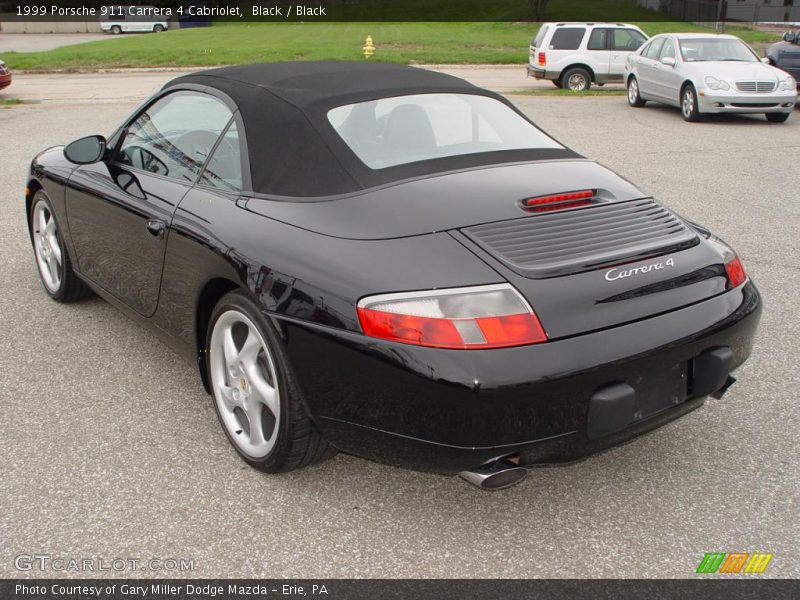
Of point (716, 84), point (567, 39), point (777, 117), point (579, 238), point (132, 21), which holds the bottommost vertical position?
point (777, 117)

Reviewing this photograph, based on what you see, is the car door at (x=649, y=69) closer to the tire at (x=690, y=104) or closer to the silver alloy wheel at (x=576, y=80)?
the tire at (x=690, y=104)

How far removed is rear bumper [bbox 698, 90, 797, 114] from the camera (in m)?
12.8

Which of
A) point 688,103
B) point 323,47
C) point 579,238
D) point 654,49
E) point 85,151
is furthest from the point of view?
point 323,47

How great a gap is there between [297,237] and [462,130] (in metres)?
1.09

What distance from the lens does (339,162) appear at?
3.03m

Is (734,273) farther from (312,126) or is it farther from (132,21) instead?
(132,21)

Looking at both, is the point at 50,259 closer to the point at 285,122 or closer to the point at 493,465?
the point at 285,122

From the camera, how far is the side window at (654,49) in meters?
14.8

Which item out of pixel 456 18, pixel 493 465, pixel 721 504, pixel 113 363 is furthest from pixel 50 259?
pixel 456 18

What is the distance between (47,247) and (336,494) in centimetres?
295

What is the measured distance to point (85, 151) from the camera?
4.09 m

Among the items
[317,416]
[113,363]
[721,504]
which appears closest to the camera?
[317,416]

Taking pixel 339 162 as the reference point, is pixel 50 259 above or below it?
below

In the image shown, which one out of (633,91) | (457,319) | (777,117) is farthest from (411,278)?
(633,91)
